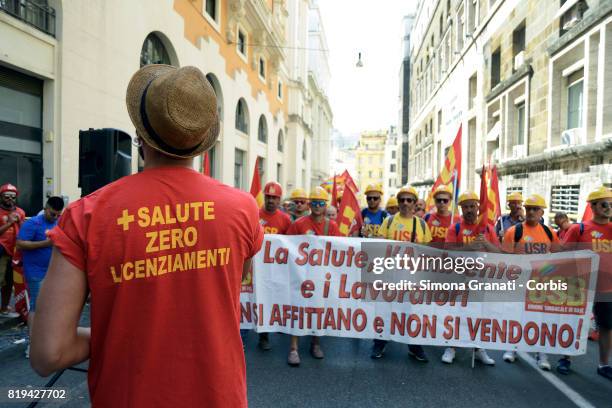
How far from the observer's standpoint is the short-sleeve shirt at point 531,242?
5.16 metres

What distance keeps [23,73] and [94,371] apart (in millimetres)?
8768

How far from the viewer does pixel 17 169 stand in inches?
322

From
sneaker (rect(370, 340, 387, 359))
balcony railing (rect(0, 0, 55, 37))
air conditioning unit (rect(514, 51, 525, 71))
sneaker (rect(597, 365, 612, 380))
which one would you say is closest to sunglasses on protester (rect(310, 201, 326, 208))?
sneaker (rect(370, 340, 387, 359))

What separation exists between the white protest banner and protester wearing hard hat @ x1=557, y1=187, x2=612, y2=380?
0.11 m

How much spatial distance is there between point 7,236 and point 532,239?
24.2 feet

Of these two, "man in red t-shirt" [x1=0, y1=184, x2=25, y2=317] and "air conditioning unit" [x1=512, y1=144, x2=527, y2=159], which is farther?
"air conditioning unit" [x1=512, y1=144, x2=527, y2=159]

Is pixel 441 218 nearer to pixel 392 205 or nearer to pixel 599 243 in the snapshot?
pixel 392 205

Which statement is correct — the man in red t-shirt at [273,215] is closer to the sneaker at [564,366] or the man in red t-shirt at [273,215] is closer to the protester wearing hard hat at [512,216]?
the sneaker at [564,366]

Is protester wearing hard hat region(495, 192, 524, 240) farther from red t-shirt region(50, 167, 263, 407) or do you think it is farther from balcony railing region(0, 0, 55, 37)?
balcony railing region(0, 0, 55, 37)

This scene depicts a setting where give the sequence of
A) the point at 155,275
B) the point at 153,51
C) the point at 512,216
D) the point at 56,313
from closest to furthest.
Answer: the point at 56,313 < the point at 155,275 < the point at 512,216 < the point at 153,51

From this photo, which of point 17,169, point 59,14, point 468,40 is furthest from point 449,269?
point 468,40

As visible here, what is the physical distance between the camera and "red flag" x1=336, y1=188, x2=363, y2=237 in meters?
6.40

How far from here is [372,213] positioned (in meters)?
7.70

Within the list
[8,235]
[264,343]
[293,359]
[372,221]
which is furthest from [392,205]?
[8,235]
